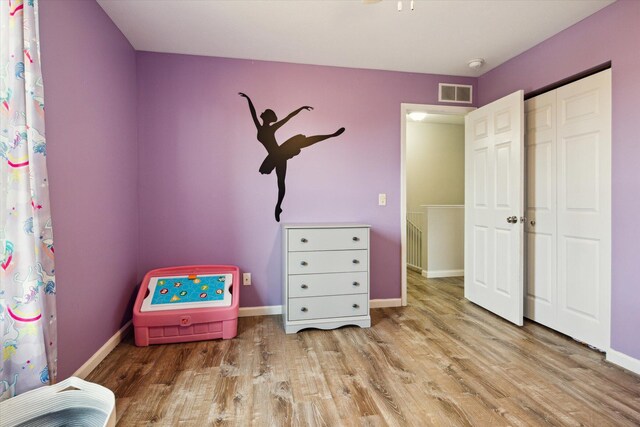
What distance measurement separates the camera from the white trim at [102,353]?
1.98 metres

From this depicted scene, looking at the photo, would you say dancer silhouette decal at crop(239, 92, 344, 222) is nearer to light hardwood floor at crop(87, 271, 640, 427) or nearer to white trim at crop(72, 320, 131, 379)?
light hardwood floor at crop(87, 271, 640, 427)

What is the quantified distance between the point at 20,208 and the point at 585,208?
3374mm

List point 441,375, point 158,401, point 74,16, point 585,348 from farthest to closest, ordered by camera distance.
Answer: point 585,348 → point 441,375 → point 74,16 → point 158,401

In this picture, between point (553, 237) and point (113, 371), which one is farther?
point (553, 237)

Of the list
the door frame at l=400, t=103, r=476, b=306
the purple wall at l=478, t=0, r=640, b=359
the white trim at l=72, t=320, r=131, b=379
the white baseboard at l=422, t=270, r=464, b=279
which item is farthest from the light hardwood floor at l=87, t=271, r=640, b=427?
the white baseboard at l=422, t=270, r=464, b=279

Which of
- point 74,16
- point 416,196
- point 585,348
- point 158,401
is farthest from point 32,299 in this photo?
point 416,196

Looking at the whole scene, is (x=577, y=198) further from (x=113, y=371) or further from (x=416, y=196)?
(x=113, y=371)

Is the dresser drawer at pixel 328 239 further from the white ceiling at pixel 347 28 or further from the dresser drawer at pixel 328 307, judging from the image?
the white ceiling at pixel 347 28

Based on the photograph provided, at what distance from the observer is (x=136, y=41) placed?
274 cm

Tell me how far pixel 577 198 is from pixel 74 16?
3596 millimetres

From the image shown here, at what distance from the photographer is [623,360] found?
2117 millimetres

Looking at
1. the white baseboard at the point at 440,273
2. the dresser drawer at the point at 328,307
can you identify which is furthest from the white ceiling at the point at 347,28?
the white baseboard at the point at 440,273

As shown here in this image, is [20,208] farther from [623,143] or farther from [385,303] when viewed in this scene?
[623,143]

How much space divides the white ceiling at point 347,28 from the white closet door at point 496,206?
568mm
